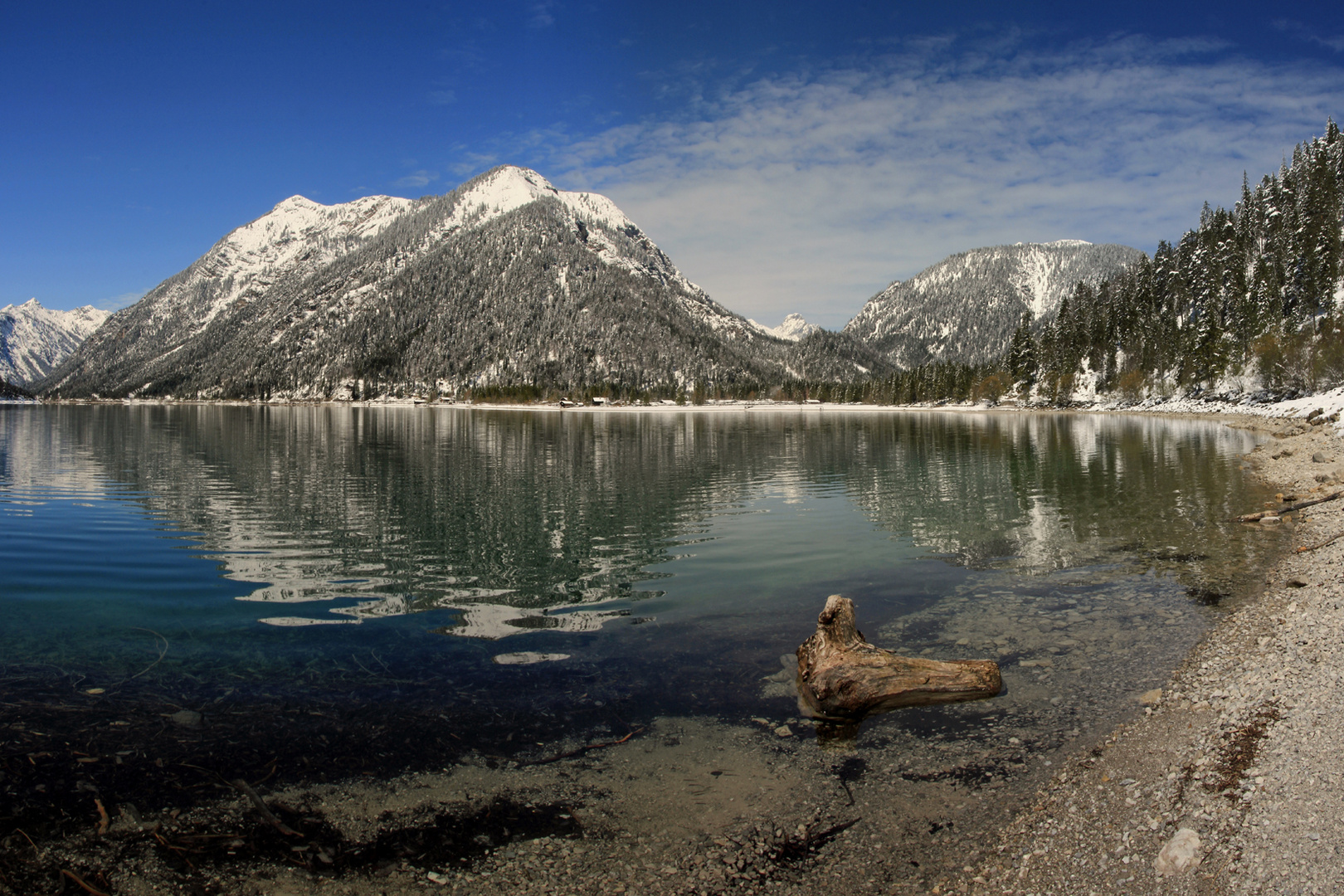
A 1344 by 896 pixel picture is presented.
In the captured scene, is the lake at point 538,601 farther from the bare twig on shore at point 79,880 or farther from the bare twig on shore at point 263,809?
the bare twig on shore at point 79,880

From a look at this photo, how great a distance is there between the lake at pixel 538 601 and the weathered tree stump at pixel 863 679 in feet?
1.16

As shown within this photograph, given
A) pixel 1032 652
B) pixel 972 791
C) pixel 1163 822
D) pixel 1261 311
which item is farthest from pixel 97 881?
pixel 1261 311

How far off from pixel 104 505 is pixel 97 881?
3092cm

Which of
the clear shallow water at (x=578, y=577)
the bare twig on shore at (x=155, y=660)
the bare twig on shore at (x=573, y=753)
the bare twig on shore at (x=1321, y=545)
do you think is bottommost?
the bare twig on shore at (x=573, y=753)

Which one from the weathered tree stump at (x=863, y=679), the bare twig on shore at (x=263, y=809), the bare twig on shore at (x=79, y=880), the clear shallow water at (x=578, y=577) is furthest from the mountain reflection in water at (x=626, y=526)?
the bare twig on shore at (x=79, y=880)

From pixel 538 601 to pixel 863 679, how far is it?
9055 millimetres

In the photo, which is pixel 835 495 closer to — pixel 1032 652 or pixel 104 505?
pixel 1032 652

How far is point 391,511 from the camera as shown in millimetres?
29422

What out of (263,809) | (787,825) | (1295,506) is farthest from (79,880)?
(1295,506)

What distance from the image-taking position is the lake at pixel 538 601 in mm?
10328

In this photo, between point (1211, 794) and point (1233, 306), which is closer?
point (1211, 794)

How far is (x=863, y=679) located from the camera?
10758mm

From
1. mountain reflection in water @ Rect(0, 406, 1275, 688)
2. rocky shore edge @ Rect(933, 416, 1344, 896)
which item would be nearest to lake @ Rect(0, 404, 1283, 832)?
mountain reflection in water @ Rect(0, 406, 1275, 688)

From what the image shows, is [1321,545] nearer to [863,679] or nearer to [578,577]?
[863,679]
